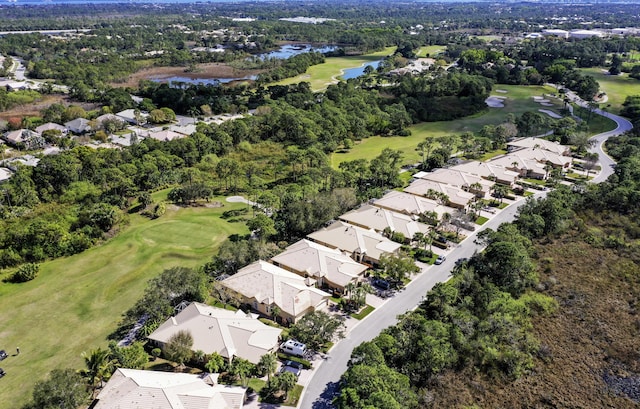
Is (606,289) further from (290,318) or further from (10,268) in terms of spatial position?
(10,268)

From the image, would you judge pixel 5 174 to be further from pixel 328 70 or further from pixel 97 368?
pixel 328 70

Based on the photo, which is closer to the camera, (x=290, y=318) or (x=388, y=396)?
(x=388, y=396)

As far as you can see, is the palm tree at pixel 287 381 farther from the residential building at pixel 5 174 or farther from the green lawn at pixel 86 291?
the residential building at pixel 5 174

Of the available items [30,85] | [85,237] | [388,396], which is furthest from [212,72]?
[388,396]

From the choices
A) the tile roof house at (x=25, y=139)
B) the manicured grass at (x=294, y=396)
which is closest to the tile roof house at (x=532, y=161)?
the manicured grass at (x=294, y=396)

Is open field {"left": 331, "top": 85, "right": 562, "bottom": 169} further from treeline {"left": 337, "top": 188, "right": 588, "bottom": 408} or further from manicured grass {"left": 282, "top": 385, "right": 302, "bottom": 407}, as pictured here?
manicured grass {"left": 282, "top": 385, "right": 302, "bottom": 407}
